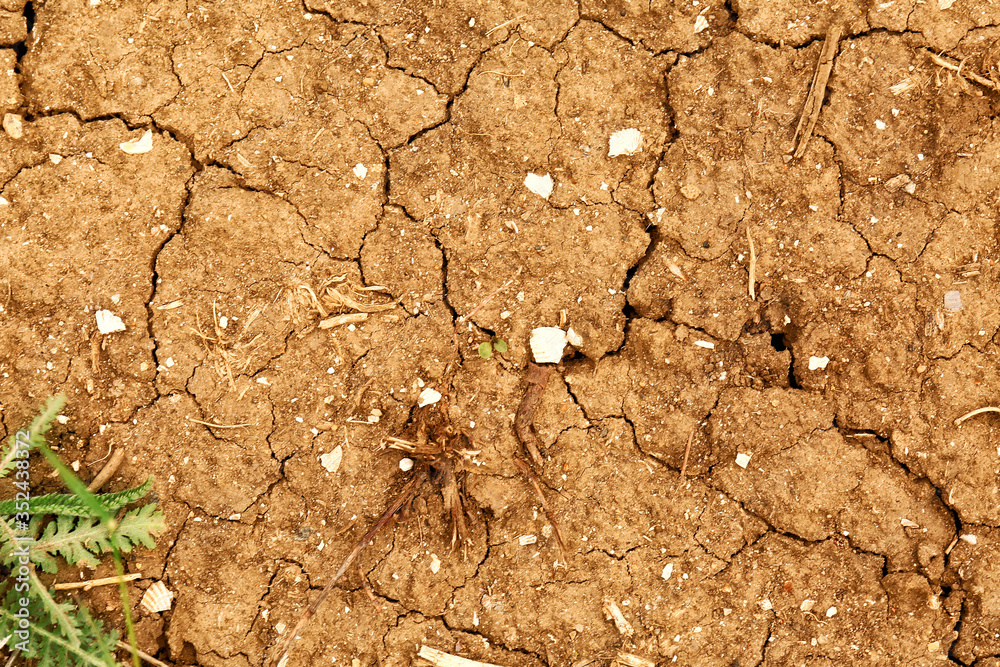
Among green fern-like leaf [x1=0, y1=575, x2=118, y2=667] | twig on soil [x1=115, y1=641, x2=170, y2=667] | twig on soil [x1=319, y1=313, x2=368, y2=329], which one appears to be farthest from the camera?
twig on soil [x1=319, y1=313, x2=368, y2=329]

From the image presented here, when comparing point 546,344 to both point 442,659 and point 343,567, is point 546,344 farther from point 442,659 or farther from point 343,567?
point 442,659

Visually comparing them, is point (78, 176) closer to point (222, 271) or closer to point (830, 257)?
point (222, 271)

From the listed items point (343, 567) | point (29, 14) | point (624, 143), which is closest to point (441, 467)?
point (343, 567)

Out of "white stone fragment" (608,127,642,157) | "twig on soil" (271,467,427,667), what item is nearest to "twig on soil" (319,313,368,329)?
"twig on soil" (271,467,427,667)

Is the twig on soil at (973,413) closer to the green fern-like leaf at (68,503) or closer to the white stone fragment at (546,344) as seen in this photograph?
the white stone fragment at (546,344)

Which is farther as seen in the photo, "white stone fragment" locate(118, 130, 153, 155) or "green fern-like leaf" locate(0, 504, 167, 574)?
"white stone fragment" locate(118, 130, 153, 155)

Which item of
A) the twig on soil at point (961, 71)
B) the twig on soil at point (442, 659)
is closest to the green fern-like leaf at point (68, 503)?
the twig on soil at point (442, 659)

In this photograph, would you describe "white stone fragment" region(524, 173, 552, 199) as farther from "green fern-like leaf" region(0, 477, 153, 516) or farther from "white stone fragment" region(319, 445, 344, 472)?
"green fern-like leaf" region(0, 477, 153, 516)
